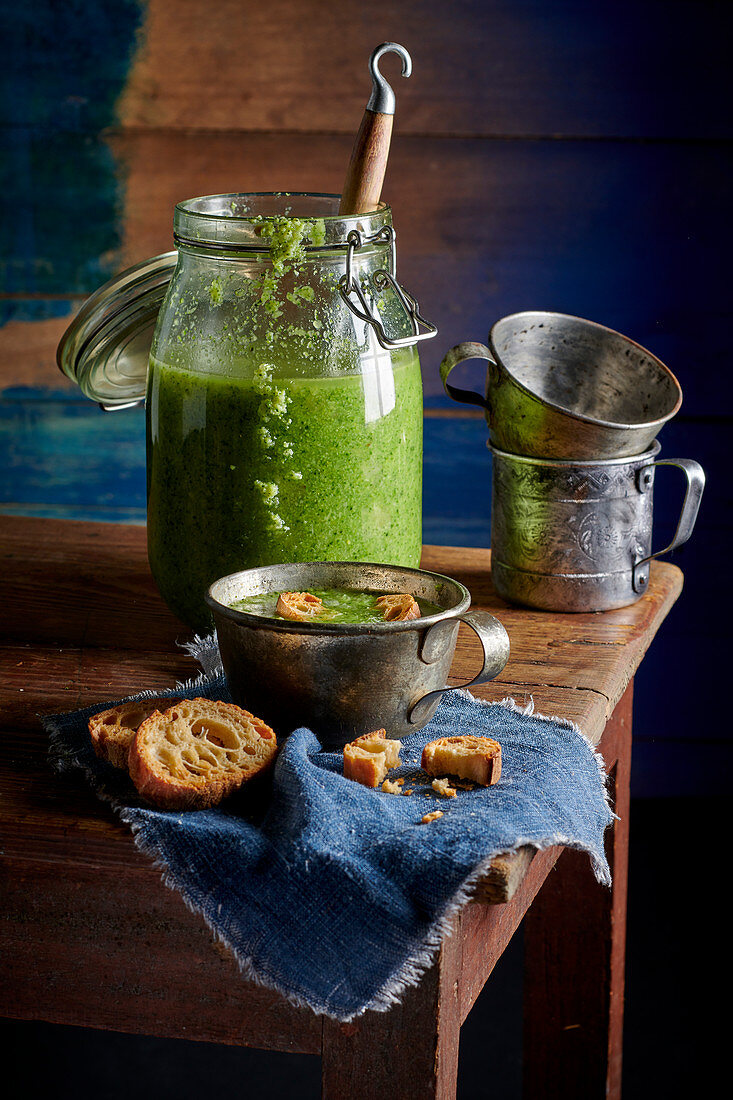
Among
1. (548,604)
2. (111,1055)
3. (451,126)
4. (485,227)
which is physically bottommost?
(111,1055)

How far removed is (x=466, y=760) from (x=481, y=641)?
66 millimetres

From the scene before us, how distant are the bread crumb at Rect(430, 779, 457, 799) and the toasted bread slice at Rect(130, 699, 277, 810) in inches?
3.5

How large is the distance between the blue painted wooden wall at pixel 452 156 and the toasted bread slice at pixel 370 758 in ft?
3.71

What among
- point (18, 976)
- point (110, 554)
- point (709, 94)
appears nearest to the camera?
point (18, 976)

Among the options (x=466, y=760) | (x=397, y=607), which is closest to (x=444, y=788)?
(x=466, y=760)

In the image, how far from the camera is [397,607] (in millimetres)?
719

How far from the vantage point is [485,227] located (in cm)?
168

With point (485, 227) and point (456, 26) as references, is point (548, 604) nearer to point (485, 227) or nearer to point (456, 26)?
point (485, 227)

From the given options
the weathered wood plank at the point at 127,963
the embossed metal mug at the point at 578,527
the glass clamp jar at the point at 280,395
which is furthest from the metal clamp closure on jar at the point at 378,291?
the weathered wood plank at the point at 127,963

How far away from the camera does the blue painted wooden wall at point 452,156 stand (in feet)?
5.28

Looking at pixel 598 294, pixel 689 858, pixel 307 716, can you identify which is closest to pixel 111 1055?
pixel 689 858

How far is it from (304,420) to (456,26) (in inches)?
39.2

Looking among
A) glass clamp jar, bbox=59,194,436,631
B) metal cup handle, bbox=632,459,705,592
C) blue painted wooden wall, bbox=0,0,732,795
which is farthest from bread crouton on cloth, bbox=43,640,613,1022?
blue painted wooden wall, bbox=0,0,732,795

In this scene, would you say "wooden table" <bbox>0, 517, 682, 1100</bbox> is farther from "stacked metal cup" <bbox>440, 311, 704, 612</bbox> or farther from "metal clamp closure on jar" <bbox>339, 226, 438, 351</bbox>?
"metal clamp closure on jar" <bbox>339, 226, 438, 351</bbox>
